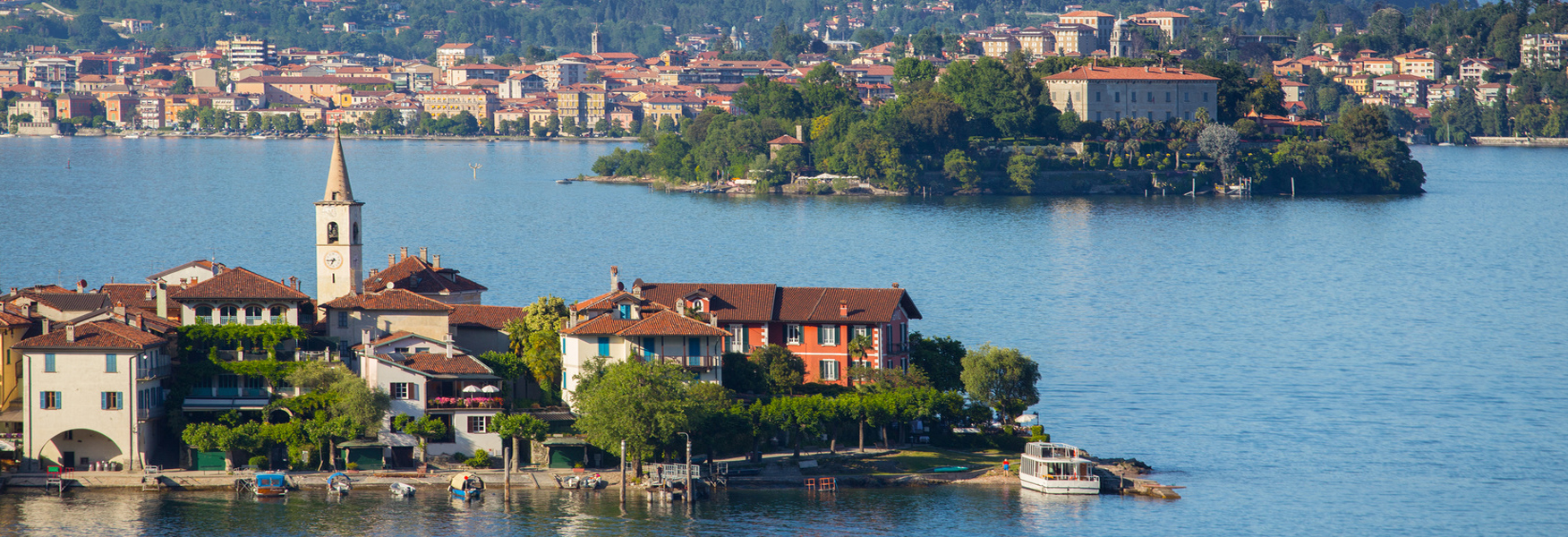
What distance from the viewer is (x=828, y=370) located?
4462cm

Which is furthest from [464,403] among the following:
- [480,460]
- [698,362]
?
[698,362]

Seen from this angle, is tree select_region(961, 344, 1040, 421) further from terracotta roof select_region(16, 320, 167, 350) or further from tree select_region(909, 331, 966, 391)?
terracotta roof select_region(16, 320, 167, 350)

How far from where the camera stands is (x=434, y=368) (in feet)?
134

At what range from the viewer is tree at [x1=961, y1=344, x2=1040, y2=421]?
44.4 metres

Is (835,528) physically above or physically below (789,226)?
below

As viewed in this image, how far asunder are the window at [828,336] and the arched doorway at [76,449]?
14.4m

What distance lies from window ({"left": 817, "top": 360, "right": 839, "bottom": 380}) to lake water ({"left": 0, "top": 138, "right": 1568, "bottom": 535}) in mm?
5350

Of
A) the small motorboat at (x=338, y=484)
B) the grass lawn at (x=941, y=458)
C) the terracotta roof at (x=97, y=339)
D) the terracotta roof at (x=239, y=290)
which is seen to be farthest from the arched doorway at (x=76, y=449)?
the grass lawn at (x=941, y=458)

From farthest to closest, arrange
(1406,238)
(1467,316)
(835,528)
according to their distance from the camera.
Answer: (1406,238)
(1467,316)
(835,528)

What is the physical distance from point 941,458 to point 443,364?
32.8 ft

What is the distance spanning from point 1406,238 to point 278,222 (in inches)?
2181

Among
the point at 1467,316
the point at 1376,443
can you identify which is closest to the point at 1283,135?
the point at 1467,316

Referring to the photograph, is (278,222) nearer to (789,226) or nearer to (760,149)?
(789,226)

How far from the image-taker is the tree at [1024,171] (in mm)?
123062
